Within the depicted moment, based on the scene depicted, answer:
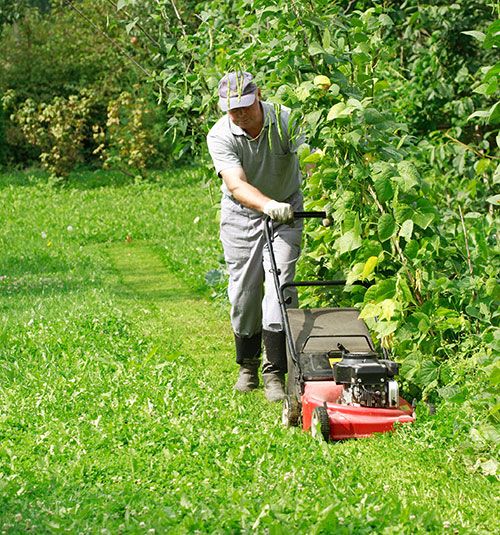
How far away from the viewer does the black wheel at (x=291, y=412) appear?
5.66 meters

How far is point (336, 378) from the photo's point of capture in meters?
5.38

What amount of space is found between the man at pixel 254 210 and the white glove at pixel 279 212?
8 centimetres

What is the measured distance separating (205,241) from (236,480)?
28.7 feet

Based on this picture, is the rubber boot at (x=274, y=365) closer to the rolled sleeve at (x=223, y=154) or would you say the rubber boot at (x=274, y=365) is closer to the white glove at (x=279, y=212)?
Answer: the white glove at (x=279, y=212)

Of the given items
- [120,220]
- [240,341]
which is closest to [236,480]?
[240,341]

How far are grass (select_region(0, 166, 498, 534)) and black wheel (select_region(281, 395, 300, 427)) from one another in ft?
0.36

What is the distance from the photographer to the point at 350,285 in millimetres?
6367

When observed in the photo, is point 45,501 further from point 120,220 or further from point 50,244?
point 120,220

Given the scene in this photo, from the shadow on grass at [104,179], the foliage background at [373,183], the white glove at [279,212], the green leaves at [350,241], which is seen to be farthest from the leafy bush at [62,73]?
the green leaves at [350,241]

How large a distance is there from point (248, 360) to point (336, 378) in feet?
4.95

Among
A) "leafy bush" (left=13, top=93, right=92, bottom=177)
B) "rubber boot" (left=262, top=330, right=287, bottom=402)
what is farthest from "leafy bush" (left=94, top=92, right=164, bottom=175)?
"rubber boot" (left=262, top=330, right=287, bottom=402)

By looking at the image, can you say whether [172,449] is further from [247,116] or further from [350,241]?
[247,116]

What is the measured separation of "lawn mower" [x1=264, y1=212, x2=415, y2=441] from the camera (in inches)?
209

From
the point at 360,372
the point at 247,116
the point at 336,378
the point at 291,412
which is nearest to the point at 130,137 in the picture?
the point at 247,116
